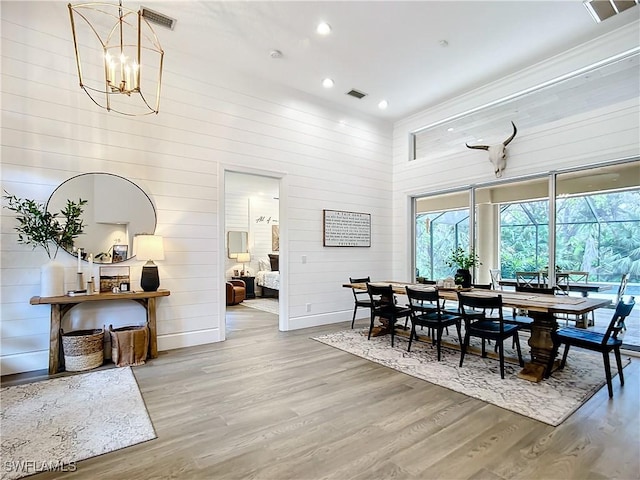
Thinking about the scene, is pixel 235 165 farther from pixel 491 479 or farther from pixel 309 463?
pixel 491 479

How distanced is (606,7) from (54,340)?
7.12 metres

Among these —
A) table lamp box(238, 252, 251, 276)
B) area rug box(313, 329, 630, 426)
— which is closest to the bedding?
table lamp box(238, 252, 251, 276)

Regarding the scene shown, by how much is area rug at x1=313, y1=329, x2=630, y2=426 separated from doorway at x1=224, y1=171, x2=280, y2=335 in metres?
4.71

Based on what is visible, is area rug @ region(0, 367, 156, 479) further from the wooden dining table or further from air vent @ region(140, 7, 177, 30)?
air vent @ region(140, 7, 177, 30)

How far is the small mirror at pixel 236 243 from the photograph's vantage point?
9.70 meters

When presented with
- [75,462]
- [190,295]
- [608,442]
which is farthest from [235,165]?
[608,442]

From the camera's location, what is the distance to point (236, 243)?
9859 mm

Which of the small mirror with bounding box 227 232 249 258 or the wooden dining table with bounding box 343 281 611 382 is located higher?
the small mirror with bounding box 227 232 249 258

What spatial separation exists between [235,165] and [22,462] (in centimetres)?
398

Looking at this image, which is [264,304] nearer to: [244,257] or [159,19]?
[244,257]

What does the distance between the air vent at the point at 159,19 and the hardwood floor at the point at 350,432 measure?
4.03 meters

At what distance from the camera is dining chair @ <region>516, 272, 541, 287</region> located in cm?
523

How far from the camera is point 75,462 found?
2084 mm

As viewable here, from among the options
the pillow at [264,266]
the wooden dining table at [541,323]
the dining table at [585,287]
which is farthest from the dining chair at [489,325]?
the pillow at [264,266]
